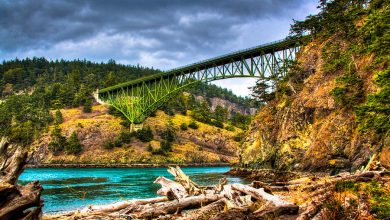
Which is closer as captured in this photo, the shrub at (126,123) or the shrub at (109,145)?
the shrub at (109,145)

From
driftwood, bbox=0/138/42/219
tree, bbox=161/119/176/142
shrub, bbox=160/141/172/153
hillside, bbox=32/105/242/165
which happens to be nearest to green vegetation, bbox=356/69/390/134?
driftwood, bbox=0/138/42/219

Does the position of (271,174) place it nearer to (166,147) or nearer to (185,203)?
(185,203)

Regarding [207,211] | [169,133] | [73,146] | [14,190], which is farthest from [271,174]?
[169,133]

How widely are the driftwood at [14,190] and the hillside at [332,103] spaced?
15.4 metres

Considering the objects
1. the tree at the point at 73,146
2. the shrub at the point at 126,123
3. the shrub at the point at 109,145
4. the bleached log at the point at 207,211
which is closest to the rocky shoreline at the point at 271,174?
the bleached log at the point at 207,211

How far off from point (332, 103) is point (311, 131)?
4456 millimetres

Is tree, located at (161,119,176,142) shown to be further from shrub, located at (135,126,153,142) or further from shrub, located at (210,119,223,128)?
shrub, located at (210,119,223,128)

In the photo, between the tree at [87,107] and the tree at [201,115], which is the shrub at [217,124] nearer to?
the tree at [201,115]

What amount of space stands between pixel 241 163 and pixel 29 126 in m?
73.9

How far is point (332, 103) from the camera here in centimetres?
3750

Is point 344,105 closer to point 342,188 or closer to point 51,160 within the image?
point 342,188

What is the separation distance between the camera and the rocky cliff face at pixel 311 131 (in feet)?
102

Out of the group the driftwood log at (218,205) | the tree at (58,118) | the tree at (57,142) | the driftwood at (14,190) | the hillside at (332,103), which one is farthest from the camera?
the tree at (58,118)

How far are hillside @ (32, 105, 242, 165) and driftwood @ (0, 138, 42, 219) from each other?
8456cm
